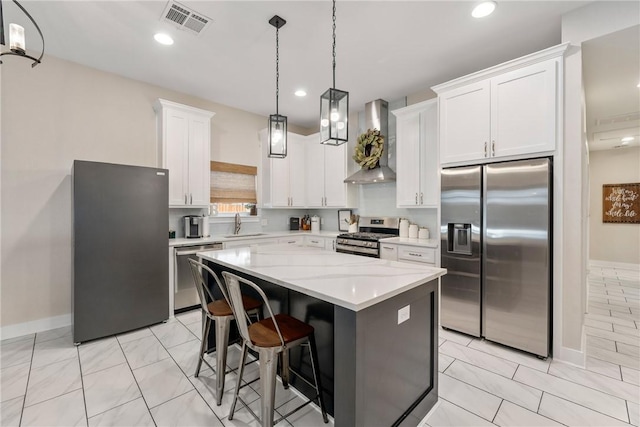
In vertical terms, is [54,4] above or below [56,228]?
above

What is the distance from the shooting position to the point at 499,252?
2.75 meters

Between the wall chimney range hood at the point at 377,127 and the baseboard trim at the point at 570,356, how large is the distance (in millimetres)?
2679

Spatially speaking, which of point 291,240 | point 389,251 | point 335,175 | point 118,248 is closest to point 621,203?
point 389,251

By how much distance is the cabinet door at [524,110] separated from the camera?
2518mm

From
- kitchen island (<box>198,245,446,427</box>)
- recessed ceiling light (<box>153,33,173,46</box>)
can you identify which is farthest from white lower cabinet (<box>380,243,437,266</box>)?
recessed ceiling light (<box>153,33,173,46</box>)

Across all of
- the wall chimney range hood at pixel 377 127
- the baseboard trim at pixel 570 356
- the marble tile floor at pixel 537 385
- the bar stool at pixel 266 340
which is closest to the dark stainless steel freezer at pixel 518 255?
the baseboard trim at pixel 570 356

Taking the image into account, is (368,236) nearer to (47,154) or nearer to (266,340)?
(266,340)

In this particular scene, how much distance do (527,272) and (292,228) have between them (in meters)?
3.84

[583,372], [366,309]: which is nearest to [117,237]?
[366,309]

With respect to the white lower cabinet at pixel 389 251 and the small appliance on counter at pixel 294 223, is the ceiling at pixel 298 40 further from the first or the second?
the small appliance on counter at pixel 294 223

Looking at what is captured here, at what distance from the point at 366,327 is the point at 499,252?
6.62 feet

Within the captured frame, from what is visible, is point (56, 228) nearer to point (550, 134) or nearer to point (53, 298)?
point (53, 298)

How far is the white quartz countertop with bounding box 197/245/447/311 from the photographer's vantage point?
142cm

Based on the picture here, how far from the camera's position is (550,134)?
251 cm
